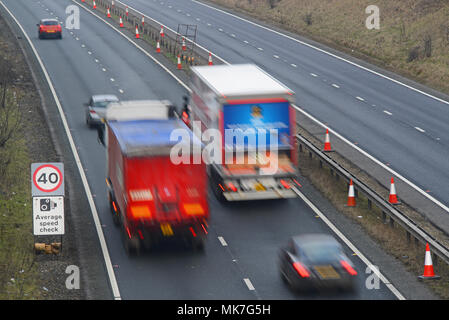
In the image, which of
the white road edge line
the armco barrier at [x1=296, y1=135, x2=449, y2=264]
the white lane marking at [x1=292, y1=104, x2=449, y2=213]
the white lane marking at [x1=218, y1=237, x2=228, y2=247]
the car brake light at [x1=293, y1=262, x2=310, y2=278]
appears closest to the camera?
the car brake light at [x1=293, y1=262, x2=310, y2=278]

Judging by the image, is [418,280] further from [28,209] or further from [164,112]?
[28,209]

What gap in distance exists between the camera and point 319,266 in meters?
20.2

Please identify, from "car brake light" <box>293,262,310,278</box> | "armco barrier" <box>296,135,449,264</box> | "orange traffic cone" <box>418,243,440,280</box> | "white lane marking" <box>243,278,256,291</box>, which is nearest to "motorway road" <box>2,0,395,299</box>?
"white lane marking" <box>243,278,256,291</box>

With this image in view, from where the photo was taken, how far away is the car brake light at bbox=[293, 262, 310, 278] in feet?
66.6

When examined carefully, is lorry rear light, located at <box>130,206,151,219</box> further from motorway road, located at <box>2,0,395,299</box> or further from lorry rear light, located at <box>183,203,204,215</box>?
motorway road, located at <box>2,0,395,299</box>

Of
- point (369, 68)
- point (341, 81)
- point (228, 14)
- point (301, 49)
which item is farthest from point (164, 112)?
point (228, 14)

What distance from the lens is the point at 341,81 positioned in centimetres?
4916

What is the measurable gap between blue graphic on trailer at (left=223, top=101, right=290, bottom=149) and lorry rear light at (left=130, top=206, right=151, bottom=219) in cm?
547

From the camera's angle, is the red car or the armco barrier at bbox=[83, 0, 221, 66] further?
the red car

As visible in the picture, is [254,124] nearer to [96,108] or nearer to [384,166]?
[384,166]

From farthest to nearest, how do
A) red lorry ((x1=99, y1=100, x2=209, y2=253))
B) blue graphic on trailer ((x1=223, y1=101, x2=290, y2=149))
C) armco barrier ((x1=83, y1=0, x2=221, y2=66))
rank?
armco barrier ((x1=83, y1=0, x2=221, y2=66))
blue graphic on trailer ((x1=223, y1=101, x2=290, y2=149))
red lorry ((x1=99, y1=100, x2=209, y2=253))

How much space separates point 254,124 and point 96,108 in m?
13.1

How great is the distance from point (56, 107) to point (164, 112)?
1577cm

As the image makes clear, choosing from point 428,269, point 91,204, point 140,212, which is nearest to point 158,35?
point 91,204
